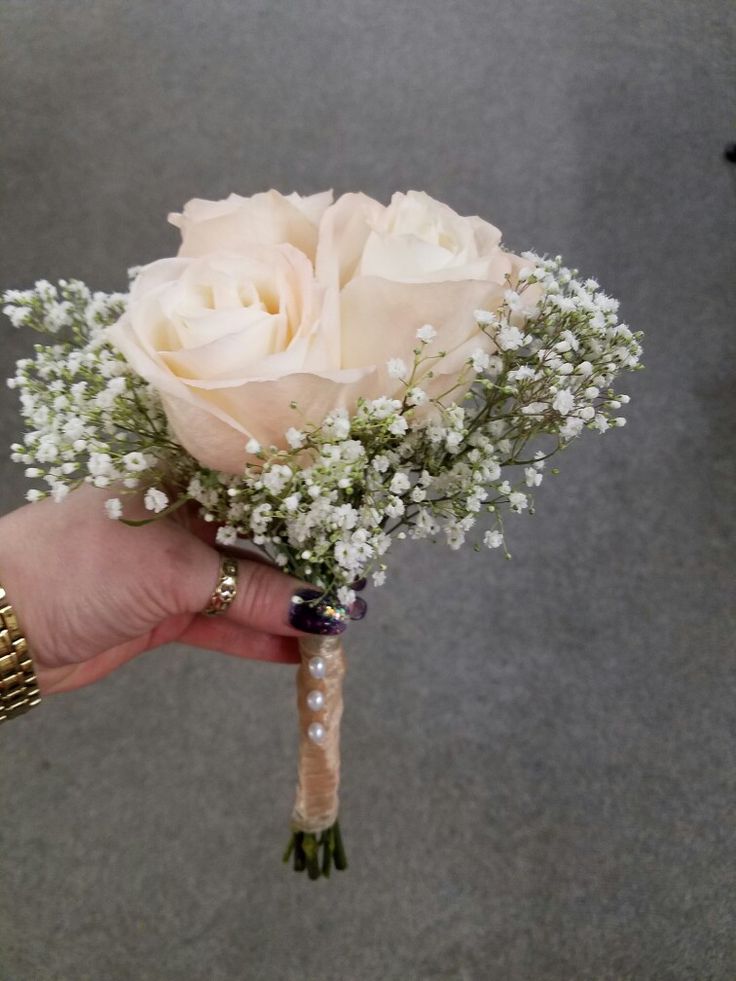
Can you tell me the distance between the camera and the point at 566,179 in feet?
5.36

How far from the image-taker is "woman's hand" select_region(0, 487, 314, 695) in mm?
755

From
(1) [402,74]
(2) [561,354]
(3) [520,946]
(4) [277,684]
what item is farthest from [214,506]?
(1) [402,74]

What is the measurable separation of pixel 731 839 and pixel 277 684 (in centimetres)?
79

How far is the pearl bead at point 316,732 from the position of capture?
0.85 metres

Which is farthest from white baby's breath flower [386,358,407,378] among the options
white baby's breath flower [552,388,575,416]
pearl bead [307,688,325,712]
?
pearl bead [307,688,325,712]

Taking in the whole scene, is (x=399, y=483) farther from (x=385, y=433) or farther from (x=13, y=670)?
(x=13, y=670)

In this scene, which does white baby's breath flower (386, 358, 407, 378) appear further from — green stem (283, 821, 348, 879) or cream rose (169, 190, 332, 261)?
green stem (283, 821, 348, 879)

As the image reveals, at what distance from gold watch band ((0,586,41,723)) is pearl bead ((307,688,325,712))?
0.87 feet

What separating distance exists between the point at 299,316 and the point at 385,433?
0.33ft

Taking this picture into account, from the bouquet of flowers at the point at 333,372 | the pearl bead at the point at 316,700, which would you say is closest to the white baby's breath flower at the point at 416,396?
the bouquet of flowers at the point at 333,372

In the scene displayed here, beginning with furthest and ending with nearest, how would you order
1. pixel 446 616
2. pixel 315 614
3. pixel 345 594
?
pixel 446 616
pixel 315 614
pixel 345 594

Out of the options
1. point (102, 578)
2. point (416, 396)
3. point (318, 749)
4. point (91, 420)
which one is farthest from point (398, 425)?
point (318, 749)

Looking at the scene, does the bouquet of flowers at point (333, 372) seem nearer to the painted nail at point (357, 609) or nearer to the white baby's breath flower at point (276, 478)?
the white baby's breath flower at point (276, 478)

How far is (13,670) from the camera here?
0.80 meters
